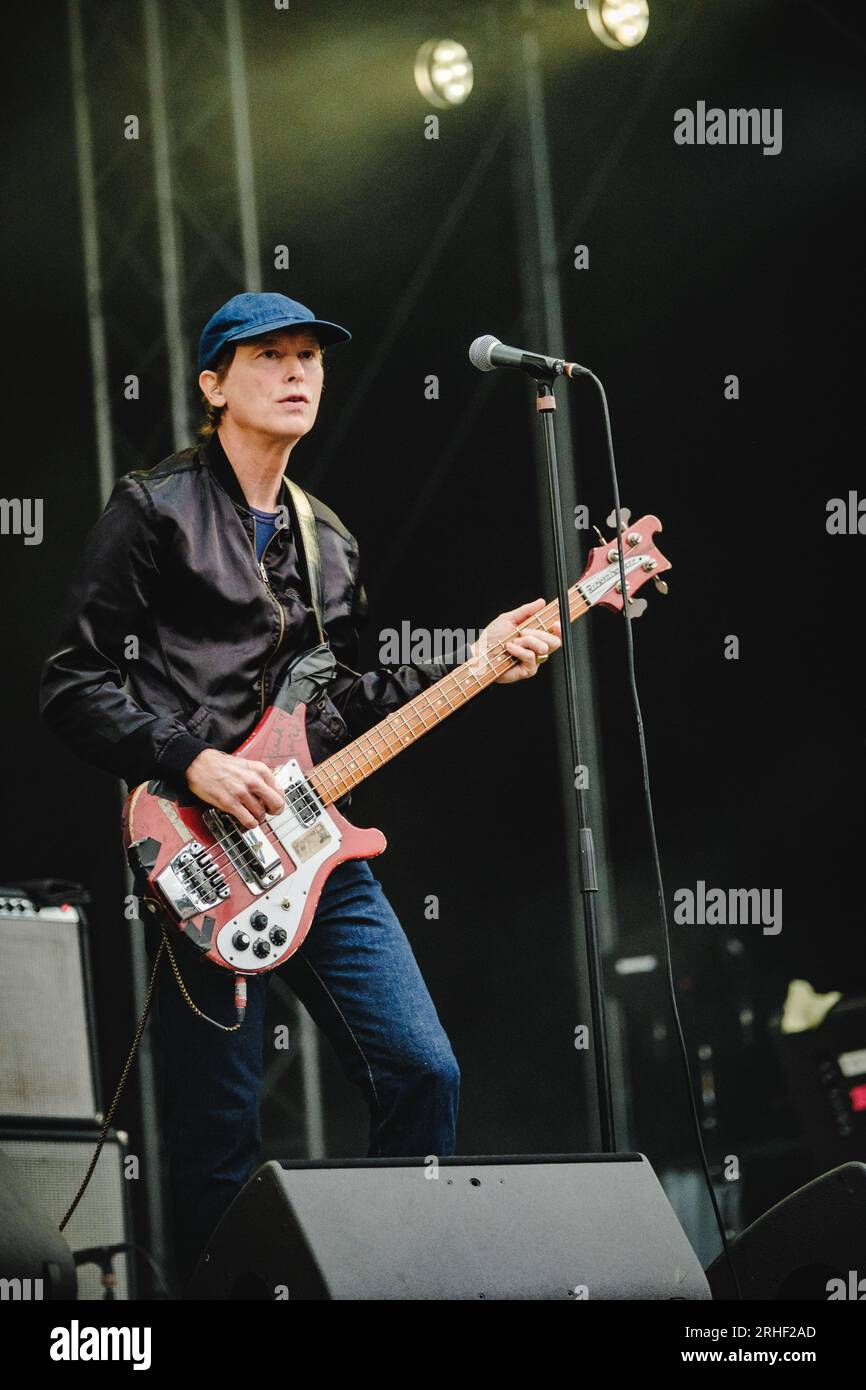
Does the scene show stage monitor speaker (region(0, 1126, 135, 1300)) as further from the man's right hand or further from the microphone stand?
the microphone stand

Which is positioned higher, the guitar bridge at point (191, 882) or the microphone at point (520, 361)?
the microphone at point (520, 361)

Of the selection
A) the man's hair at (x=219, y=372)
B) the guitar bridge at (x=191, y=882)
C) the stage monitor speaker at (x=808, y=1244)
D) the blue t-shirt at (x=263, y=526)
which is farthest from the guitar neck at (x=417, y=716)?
the stage monitor speaker at (x=808, y=1244)

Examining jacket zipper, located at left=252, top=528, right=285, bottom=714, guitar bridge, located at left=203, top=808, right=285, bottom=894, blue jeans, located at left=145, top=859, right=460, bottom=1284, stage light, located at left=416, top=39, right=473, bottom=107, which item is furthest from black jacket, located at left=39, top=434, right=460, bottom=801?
stage light, located at left=416, top=39, right=473, bottom=107

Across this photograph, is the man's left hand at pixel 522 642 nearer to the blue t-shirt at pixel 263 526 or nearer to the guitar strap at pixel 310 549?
the guitar strap at pixel 310 549

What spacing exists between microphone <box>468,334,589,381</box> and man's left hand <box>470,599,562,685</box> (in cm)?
60

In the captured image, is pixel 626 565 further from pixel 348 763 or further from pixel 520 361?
pixel 348 763

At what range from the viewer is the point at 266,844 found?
3.23m

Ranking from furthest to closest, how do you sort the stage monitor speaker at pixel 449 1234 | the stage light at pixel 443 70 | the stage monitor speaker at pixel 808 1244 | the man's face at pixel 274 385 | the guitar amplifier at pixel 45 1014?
1. the stage light at pixel 443 70
2. the guitar amplifier at pixel 45 1014
3. the man's face at pixel 274 385
4. the stage monitor speaker at pixel 808 1244
5. the stage monitor speaker at pixel 449 1234

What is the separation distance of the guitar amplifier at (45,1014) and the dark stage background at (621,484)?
17.4 inches

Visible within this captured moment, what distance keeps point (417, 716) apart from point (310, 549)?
44cm

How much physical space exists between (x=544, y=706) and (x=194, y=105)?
181 cm

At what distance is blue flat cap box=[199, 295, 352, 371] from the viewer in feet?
11.2

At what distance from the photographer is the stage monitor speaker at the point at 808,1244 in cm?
270
